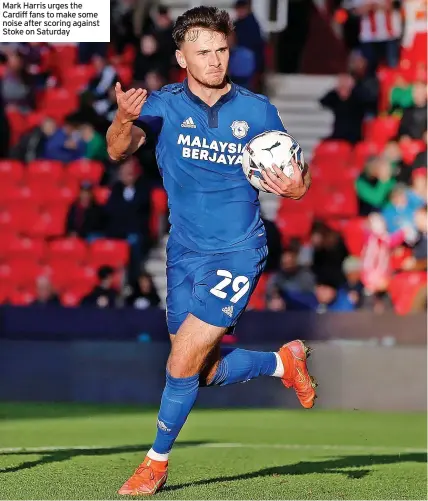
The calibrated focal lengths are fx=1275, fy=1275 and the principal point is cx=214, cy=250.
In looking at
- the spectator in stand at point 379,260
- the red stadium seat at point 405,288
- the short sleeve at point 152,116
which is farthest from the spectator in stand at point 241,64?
the short sleeve at point 152,116

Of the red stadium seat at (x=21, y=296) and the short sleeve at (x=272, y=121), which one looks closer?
the short sleeve at (x=272, y=121)

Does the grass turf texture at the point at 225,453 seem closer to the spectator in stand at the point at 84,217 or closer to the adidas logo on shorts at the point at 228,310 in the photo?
the adidas logo on shorts at the point at 228,310

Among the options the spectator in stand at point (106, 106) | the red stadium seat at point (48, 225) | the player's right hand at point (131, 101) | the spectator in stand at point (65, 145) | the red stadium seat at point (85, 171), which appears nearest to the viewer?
the player's right hand at point (131, 101)

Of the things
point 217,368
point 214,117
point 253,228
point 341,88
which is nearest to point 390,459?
point 217,368

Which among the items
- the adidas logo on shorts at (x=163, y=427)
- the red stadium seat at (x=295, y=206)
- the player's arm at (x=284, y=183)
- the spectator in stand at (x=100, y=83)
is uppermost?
the player's arm at (x=284, y=183)

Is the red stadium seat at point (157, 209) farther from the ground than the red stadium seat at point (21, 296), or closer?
farther from the ground

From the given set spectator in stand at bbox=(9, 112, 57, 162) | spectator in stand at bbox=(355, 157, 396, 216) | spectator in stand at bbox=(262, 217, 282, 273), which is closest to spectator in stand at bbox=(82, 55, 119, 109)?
spectator in stand at bbox=(9, 112, 57, 162)

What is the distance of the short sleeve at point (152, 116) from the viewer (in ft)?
23.3

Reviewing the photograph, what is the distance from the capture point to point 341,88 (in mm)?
16891

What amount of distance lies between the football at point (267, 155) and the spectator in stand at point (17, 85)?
10104 millimetres

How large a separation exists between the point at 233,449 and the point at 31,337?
4282 millimetres

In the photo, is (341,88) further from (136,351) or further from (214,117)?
(214,117)

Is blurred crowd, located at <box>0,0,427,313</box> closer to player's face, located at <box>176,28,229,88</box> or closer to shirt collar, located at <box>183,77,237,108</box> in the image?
shirt collar, located at <box>183,77,237,108</box>

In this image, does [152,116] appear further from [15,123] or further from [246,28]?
[15,123]
